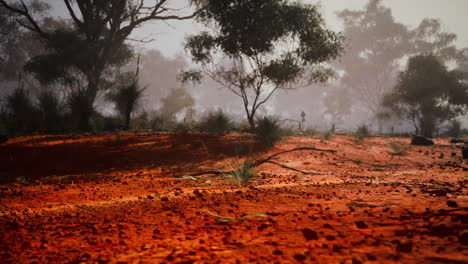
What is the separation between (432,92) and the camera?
20.0 m

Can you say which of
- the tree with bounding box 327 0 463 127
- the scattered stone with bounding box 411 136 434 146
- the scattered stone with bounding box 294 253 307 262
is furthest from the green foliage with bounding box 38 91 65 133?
the tree with bounding box 327 0 463 127

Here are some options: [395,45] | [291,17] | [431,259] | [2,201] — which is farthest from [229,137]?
[395,45]

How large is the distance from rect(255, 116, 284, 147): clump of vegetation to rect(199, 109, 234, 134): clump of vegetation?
115 inches

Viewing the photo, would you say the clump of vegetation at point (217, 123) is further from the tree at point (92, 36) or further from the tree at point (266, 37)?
the tree at point (92, 36)

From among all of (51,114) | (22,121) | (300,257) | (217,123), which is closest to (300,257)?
(300,257)

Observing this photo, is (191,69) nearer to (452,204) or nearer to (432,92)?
(452,204)

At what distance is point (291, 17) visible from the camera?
11383 mm

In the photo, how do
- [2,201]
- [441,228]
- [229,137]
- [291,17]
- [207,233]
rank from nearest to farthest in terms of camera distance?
[441,228] → [207,233] → [2,201] → [229,137] → [291,17]

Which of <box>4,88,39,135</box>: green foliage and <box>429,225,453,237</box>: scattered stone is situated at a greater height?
<box>4,88,39,135</box>: green foliage

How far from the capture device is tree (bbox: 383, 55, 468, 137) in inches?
790

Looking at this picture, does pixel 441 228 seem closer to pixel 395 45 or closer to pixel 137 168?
pixel 137 168

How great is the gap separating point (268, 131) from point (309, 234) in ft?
26.7

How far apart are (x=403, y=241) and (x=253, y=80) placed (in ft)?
41.1

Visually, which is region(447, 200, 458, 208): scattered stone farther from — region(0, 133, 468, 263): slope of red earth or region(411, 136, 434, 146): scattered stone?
region(411, 136, 434, 146): scattered stone
